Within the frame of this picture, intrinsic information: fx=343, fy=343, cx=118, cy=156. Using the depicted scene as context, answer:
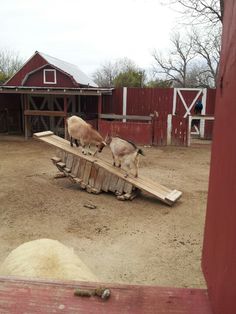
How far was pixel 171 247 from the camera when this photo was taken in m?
5.85

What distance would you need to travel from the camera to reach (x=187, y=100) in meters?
19.1

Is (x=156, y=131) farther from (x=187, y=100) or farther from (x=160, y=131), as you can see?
(x=187, y=100)

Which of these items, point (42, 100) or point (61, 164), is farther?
point (42, 100)

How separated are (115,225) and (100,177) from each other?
2.12 metres

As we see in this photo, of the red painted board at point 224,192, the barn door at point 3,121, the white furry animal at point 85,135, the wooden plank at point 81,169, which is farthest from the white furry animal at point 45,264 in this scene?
the barn door at point 3,121

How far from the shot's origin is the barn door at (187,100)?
19.0 meters

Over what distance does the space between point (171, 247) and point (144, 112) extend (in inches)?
563

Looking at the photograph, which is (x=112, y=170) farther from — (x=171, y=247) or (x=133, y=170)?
(x=171, y=247)

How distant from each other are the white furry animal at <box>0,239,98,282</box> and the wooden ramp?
5086mm

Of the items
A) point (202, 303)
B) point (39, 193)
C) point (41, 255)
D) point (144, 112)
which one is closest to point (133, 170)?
point (39, 193)

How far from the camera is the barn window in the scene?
823 inches

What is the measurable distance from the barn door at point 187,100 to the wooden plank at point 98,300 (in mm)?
18696

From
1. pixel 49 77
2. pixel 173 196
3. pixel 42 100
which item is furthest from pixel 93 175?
pixel 49 77

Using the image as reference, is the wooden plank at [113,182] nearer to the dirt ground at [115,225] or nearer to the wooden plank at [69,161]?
the dirt ground at [115,225]
